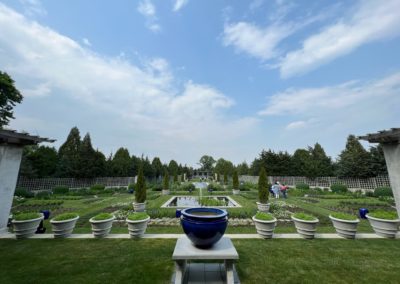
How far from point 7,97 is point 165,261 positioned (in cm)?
2351

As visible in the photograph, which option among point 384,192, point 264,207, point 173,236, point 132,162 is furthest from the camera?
point 132,162

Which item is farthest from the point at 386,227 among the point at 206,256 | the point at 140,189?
the point at 140,189

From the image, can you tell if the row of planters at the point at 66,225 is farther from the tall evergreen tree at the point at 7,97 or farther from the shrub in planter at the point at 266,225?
the tall evergreen tree at the point at 7,97

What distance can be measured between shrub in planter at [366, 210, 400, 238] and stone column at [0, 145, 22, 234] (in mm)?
12214

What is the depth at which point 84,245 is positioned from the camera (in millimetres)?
5168

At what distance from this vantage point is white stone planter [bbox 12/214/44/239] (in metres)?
5.55

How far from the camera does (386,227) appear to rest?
5.67 meters

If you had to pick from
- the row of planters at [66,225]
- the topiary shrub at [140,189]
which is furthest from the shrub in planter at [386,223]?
the topiary shrub at [140,189]

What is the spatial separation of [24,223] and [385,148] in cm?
1200

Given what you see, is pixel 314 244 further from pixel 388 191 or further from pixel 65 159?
pixel 65 159

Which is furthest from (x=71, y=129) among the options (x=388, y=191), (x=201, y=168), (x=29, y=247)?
(x=201, y=168)

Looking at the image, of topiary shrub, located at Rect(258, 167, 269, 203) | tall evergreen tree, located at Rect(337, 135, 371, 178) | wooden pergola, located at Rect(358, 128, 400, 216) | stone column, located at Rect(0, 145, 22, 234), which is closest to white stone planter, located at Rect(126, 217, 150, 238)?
stone column, located at Rect(0, 145, 22, 234)

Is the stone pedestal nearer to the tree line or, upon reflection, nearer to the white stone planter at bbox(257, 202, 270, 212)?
the white stone planter at bbox(257, 202, 270, 212)

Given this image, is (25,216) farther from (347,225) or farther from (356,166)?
(356,166)
